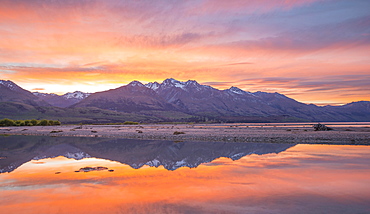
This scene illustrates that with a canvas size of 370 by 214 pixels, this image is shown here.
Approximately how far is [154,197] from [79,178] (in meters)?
7.98

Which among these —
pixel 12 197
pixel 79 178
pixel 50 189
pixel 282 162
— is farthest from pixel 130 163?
pixel 282 162

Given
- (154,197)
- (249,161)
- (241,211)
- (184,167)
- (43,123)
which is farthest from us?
(43,123)

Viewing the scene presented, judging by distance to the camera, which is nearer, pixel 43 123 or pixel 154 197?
pixel 154 197

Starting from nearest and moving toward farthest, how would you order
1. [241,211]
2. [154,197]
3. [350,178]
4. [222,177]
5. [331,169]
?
[241,211] < [154,197] < [350,178] < [222,177] < [331,169]

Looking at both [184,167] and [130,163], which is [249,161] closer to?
[184,167]

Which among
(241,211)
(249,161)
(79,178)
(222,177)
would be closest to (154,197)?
(241,211)

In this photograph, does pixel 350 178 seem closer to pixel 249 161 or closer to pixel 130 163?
pixel 249 161

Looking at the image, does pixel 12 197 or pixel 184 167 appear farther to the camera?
pixel 184 167

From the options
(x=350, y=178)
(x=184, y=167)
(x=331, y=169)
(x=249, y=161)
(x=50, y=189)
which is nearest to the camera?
(x=50, y=189)

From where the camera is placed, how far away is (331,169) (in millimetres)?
20781

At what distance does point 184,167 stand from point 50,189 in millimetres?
11385

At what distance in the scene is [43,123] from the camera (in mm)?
144375

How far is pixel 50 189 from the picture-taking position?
15.8 m

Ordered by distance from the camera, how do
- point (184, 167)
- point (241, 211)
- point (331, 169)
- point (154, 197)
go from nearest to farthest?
point (241, 211) < point (154, 197) < point (331, 169) < point (184, 167)
